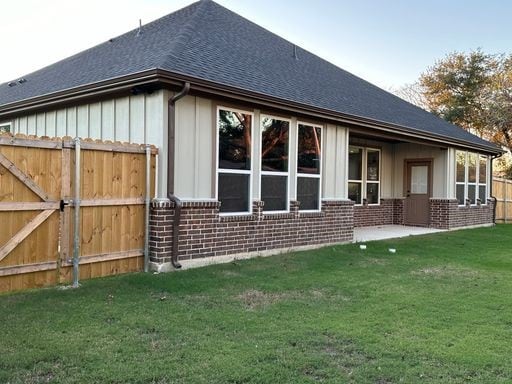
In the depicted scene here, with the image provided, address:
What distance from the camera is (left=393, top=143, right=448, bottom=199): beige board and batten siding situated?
48.8 ft

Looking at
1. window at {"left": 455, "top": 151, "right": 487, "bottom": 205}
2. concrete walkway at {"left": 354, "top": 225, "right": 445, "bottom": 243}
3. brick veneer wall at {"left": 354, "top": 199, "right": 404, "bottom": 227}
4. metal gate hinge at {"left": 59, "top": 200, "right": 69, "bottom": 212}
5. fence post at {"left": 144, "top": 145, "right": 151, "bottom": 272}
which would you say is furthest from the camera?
window at {"left": 455, "top": 151, "right": 487, "bottom": 205}

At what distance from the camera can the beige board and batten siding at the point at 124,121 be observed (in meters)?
7.11

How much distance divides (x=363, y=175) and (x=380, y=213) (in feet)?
5.34

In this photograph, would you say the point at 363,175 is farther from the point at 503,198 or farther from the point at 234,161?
the point at 503,198

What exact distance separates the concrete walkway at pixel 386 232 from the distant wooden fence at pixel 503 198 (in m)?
6.34

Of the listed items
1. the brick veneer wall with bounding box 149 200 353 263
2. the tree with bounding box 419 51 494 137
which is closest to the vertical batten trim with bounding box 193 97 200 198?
the brick veneer wall with bounding box 149 200 353 263

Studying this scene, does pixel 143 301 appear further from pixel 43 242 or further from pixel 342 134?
pixel 342 134

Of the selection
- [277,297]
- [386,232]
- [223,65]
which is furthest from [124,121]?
[386,232]

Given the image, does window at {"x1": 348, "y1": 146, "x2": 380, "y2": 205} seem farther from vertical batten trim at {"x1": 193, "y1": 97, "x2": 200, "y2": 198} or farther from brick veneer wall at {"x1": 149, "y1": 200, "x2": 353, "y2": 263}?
vertical batten trim at {"x1": 193, "y1": 97, "x2": 200, "y2": 198}

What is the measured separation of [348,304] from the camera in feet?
17.9

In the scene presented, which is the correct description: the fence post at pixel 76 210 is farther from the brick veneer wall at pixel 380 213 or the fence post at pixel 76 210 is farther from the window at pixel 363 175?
the brick veneer wall at pixel 380 213

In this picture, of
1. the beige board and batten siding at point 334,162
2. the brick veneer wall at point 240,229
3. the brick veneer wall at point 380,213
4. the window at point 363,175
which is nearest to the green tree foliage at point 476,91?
the brick veneer wall at point 380,213

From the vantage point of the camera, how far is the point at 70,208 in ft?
20.3

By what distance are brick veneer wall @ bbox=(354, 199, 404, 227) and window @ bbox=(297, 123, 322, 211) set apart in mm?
4803
